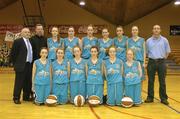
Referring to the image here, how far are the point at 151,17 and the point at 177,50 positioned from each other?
8.07 feet

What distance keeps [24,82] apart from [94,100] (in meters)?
1.66


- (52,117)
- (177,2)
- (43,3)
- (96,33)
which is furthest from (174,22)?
(52,117)

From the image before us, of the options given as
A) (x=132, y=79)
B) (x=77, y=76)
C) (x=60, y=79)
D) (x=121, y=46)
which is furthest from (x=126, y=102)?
(x=60, y=79)

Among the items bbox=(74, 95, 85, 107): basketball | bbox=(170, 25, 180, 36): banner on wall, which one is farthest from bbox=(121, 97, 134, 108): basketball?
bbox=(170, 25, 180, 36): banner on wall

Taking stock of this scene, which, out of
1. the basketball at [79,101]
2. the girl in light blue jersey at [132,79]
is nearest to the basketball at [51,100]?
the basketball at [79,101]

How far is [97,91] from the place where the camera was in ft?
23.8

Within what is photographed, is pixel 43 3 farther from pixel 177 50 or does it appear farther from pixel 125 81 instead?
pixel 125 81

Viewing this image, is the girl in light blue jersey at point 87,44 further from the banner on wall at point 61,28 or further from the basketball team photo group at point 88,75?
the banner on wall at point 61,28

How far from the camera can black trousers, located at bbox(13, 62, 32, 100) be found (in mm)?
7391

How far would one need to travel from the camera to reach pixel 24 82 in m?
7.67

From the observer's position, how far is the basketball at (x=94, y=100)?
276 inches

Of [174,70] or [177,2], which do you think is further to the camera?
[177,2]

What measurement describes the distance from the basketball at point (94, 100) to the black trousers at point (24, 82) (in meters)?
1.47

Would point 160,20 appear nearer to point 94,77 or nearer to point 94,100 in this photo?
point 94,77
